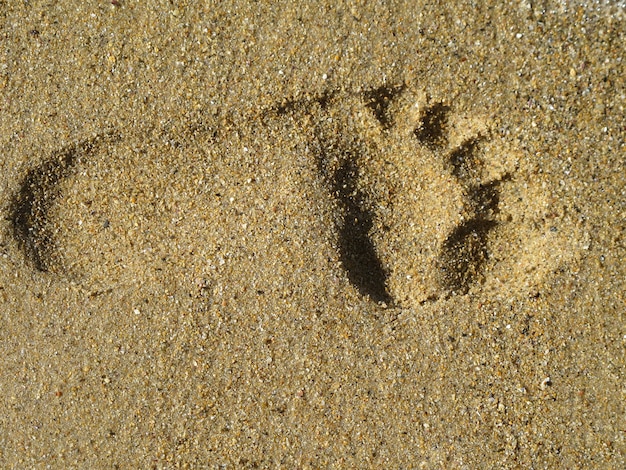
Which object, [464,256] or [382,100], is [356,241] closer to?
[464,256]

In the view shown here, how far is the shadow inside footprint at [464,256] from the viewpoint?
5.32ft

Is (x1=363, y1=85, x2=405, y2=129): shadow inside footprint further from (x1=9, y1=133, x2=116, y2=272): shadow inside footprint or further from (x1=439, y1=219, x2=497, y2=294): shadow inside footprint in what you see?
(x1=9, y1=133, x2=116, y2=272): shadow inside footprint

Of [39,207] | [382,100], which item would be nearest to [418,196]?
[382,100]

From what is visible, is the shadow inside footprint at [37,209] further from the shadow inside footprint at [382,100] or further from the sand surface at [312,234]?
the shadow inside footprint at [382,100]

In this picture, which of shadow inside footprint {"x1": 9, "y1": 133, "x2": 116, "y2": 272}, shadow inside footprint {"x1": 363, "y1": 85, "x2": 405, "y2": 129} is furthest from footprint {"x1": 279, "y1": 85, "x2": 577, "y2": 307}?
shadow inside footprint {"x1": 9, "y1": 133, "x2": 116, "y2": 272}

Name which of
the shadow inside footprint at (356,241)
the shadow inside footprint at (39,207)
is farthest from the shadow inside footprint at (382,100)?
the shadow inside footprint at (39,207)

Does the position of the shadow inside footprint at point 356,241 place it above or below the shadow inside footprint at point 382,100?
below

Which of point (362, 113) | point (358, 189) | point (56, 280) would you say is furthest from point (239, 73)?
point (56, 280)

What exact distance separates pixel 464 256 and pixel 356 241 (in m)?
0.32

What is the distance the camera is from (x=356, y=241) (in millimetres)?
1655

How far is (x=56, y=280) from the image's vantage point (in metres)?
1.73

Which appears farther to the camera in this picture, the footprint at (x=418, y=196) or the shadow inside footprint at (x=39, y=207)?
the shadow inside footprint at (x=39, y=207)

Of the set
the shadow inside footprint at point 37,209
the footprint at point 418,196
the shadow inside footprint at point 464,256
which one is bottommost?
the shadow inside footprint at point 464,256

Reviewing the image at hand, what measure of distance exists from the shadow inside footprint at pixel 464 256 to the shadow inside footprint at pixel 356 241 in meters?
0.18
